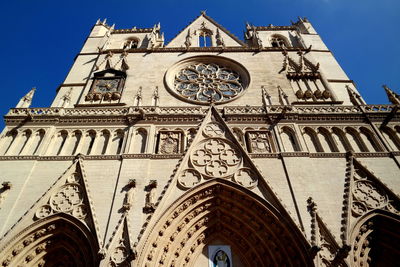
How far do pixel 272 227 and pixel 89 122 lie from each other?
8.89 m

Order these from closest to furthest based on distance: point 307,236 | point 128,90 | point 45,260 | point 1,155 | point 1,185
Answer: point 307,236, point 45,260, point 1,185, point 1,155, point 128,90

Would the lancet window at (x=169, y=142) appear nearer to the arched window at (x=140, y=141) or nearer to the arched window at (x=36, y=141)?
the arched window at (x=140, y=141)

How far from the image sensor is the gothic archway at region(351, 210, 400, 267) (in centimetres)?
864

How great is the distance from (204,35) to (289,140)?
13.9 m

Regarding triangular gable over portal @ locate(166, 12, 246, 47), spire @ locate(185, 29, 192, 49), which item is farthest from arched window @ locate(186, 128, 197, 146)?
triangular gable over portal @ locate(166, 12, 246, 47)

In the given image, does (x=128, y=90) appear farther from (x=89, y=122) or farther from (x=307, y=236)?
(x=307, y=236)

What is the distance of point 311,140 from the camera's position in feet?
39.3

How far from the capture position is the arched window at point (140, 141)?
11.4 metres

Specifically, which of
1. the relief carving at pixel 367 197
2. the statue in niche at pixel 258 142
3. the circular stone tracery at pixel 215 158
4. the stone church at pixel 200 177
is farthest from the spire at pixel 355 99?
the circular stone tracery at pixel 215 158

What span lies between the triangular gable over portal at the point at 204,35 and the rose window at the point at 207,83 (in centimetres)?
246

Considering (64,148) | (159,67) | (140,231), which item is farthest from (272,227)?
(159,67)

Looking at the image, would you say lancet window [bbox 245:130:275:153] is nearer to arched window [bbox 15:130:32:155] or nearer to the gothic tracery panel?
the gothic tracery panel

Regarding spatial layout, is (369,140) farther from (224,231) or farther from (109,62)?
(109,62)

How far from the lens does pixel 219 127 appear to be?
39.9 ft
